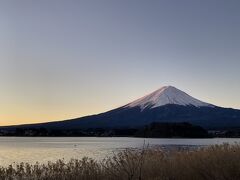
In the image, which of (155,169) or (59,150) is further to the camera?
(59,150)

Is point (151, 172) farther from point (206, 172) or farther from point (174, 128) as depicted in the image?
point (174, 128)

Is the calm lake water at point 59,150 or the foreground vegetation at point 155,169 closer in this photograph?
the foreground vegetation at point 155,169

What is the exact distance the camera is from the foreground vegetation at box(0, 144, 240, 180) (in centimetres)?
1434

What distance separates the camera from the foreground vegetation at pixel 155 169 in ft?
47.1

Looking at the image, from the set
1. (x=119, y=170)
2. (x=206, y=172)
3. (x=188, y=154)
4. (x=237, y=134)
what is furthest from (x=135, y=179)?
(x=237, y=134)

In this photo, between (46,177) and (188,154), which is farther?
(188,154)

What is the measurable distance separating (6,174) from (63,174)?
157 centimetres

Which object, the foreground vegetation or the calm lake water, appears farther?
the calm lake water

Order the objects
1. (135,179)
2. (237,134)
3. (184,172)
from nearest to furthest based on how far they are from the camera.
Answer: (135,179), (184,172), (237,134)

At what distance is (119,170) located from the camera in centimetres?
1482

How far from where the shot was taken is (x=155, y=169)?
15211 millimetres

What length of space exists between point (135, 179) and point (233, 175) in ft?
8.57

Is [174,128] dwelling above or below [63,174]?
above

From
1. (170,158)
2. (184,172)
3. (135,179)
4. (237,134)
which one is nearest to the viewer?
(135,179)
